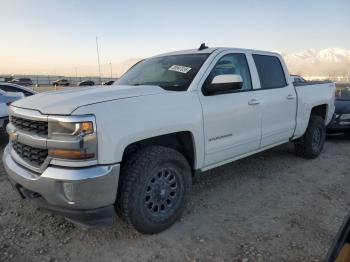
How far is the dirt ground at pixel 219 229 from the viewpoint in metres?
3.01

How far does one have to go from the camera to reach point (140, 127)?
117 inches

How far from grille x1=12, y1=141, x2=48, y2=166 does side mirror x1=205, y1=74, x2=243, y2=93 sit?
1796mm

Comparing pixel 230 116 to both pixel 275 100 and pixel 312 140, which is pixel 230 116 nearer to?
pixel 275 100

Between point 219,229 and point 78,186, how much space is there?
5.05 feet

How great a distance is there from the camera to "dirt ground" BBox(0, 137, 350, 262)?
9.87 feet

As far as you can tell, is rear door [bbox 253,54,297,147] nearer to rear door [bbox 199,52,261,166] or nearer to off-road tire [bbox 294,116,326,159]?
rear door [bbox 199,52,261,166]

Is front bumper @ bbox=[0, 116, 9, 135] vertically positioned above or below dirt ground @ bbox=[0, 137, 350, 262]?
above

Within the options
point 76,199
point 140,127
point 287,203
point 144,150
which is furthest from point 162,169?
point 287,203

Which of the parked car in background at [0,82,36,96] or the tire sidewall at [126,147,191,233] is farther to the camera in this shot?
the parked car in background at [0,82,36,96]

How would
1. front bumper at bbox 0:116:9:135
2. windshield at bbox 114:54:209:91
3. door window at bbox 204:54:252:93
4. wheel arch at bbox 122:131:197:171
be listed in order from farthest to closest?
front bumper at bbox 0:116:9:135, door window at bbox 204:54:252:93, windshield at bbox 114:54:209:91, wheel arch at bbox 122:131:197:171

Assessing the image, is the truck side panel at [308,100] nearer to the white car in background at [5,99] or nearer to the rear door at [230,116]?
the rear door at [230,116]

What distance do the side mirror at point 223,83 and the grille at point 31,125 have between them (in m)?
1.72

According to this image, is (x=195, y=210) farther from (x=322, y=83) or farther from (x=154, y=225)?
(x=322, y=83)

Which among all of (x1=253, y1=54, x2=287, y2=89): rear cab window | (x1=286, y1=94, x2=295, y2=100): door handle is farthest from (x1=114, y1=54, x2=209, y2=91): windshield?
(x1=286, y1=94, x2=295, y2=100): door handle
